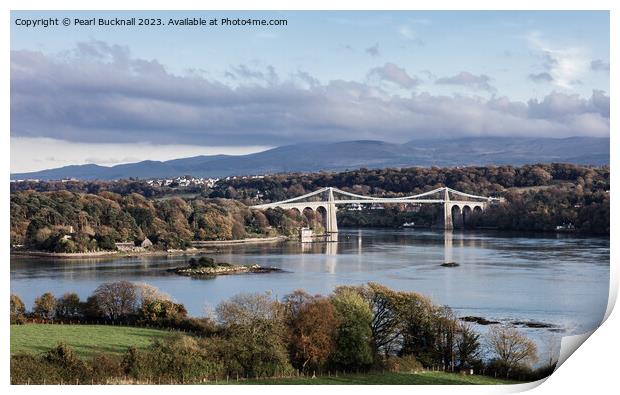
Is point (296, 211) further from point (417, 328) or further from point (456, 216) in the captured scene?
point (417, 328)

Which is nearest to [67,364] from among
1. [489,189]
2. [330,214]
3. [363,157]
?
[363,157]

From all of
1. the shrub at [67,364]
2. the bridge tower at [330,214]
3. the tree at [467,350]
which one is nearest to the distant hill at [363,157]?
the bridge tower at [330,214]

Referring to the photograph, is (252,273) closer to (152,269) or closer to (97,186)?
(152,269)

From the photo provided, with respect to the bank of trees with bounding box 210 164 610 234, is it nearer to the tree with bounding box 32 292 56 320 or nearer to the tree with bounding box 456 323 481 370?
the tree with bounding box 32 292 56 320

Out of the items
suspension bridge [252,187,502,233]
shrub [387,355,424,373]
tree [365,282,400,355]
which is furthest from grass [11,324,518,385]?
suspension bridge [252,187,502,233]

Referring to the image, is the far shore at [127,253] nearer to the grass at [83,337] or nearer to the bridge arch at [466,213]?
the grass at [83,337]

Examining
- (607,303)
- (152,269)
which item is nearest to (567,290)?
(607,303)
